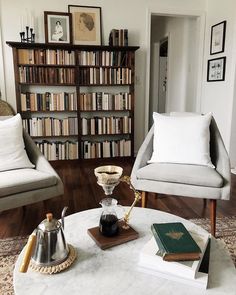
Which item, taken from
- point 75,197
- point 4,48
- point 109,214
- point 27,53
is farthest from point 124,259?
point 4,48

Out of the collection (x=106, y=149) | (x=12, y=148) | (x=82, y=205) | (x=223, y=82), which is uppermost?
(x=223, y=82)

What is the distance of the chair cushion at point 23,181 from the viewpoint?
1.80 meters

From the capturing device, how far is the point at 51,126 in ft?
12.3

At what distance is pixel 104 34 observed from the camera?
3836mm

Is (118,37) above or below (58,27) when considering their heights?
below

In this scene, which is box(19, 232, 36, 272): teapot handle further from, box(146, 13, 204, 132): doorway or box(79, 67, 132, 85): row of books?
box(146, 13, 204, 132): doorway

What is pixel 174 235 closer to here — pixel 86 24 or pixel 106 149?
pixel 106 149

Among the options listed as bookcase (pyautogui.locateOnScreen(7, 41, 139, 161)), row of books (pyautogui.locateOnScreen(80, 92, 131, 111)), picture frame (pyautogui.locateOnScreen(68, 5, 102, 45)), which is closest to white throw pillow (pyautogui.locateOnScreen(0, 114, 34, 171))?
bookcase (pyautogui.locateOnScreen(7, 41, 139, 161))

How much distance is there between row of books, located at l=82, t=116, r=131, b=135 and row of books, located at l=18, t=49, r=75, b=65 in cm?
83

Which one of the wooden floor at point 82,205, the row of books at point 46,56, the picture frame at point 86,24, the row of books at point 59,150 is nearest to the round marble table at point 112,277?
the wooden floor at point 82,205

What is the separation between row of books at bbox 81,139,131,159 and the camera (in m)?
3.89

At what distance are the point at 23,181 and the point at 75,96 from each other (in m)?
2.11

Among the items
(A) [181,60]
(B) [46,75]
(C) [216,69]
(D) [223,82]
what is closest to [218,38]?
(C) [216,69]

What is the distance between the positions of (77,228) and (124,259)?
32 cm
